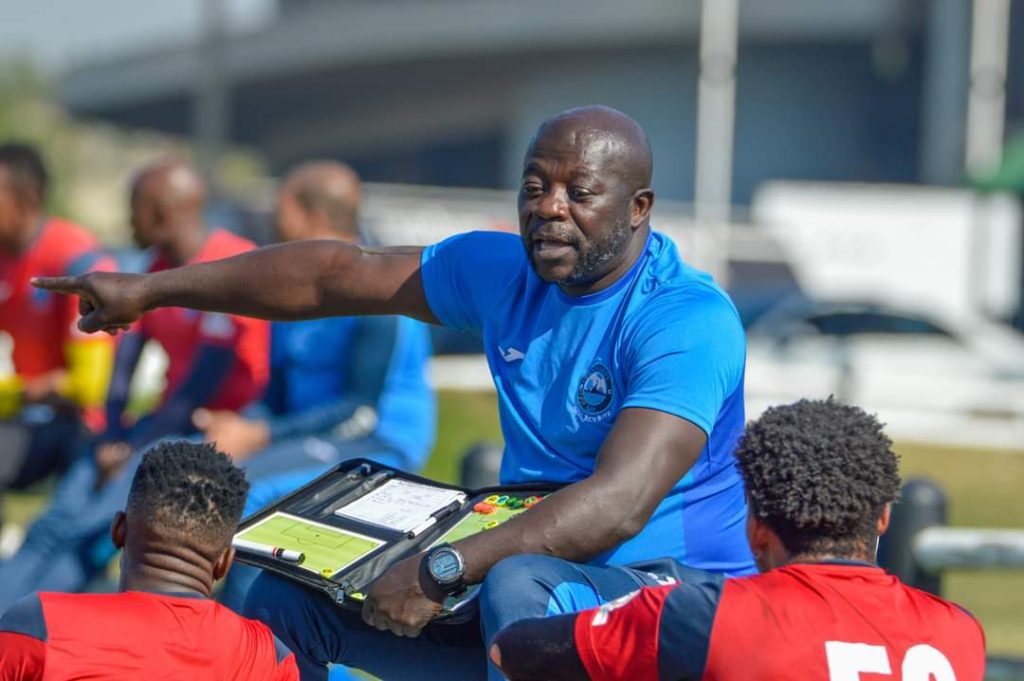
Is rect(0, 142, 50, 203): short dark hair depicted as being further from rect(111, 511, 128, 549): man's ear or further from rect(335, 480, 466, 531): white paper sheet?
rect(111, 511, 128, 549): man's ear

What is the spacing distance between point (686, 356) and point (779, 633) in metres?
0.89

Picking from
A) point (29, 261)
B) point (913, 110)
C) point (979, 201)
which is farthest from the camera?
point (913, 110)

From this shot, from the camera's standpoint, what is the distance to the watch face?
342 centimetres

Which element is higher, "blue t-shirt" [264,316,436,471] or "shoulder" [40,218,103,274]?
"shoulder" [40,218,103,274]

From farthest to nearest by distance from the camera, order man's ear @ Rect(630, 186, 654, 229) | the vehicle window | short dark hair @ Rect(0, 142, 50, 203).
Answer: the vehicle window, short dark hair @ Rect(0, 142, 50, 203), man's ear @ Rect(630, 186, 654, 229)

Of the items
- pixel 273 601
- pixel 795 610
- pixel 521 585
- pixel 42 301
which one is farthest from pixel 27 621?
pixel 42 301

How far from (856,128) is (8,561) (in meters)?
33.6

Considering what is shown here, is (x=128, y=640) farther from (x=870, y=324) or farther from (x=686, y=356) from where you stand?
(x=870, y=324)

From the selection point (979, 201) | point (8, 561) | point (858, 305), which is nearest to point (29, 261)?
point (8, 561)

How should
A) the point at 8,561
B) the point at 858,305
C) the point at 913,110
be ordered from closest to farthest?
1. the point at 8,561
2. the point at 858,305
3. the point at 913,110

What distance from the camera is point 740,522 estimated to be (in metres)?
3.95

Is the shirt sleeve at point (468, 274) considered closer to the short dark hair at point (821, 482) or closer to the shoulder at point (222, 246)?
the short dark hair at point (821, 482)

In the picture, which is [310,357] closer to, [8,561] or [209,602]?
[8,561]

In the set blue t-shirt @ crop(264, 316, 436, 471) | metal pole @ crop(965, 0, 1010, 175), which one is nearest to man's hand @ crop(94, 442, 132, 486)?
blue t-shirt @ crop(264, 316, 436, 471)
